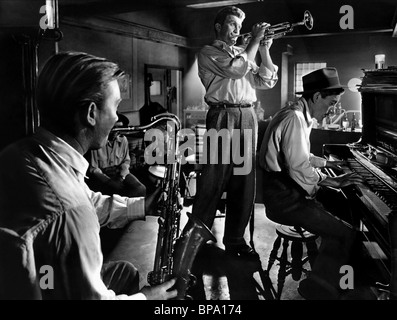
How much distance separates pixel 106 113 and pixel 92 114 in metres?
0.06

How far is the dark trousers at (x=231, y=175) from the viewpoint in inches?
137

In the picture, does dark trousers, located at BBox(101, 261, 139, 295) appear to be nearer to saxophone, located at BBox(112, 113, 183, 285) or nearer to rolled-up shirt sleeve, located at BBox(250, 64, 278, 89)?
saxophone, located at BBox(112, 113, 183, 285)

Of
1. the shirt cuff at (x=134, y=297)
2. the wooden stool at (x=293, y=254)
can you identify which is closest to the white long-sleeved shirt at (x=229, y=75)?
the wooden stool at (x=293, y=254)

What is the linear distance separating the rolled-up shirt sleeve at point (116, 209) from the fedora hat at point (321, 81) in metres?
1.68

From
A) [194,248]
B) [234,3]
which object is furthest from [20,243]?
[234,3]

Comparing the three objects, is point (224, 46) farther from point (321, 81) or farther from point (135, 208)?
point (135, 208)

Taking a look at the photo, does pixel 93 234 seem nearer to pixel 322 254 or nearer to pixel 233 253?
pixel 322 254

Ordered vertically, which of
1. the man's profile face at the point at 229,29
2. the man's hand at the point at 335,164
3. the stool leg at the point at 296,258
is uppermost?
the man's profile face at the point at 229,29

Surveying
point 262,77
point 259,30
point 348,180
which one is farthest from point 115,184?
point 348,180

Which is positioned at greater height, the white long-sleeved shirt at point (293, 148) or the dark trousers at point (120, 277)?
the white long-sleeved shirt at point (293, 148)

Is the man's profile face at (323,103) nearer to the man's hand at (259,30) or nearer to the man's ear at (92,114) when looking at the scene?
the man's hand at (259,30)

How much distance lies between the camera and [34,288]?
1240 millimetres

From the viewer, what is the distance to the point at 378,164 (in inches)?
105

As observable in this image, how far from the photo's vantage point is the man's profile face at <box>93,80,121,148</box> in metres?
1.41
